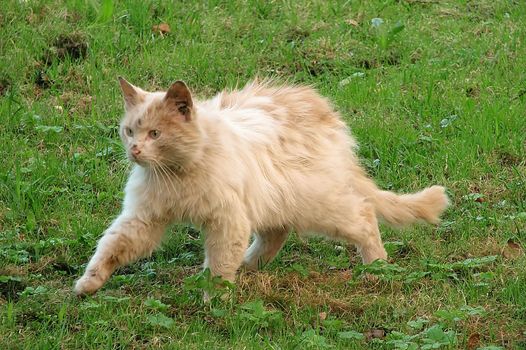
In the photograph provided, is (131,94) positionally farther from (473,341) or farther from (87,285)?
(473,341)

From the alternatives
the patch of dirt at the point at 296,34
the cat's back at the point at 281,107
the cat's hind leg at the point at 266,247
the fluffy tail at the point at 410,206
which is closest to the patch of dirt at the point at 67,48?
the patch of dirt at the point at 296,34

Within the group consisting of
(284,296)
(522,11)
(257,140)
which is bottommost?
(522,11)

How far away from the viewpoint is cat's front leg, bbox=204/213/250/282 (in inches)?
223

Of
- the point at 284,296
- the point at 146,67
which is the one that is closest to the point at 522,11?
the point at 146,67

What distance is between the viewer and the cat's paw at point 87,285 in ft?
18.0

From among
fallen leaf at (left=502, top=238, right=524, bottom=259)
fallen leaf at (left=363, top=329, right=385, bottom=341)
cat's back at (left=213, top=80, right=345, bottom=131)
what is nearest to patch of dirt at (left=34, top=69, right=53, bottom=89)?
cat's back at (left=213, top=80, right=345, bottom=131)

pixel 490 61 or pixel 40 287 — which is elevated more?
pixel 40 287

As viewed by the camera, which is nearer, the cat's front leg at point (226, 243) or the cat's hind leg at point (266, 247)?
the cat's front leg at point (226, 243)

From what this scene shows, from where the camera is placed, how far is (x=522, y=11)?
10000mm

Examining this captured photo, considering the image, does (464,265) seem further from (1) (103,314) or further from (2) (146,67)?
(2) (146,67)

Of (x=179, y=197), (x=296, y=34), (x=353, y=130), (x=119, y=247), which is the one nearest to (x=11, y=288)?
(x=119, y=247)

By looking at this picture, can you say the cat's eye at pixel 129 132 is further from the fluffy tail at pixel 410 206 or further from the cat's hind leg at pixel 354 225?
the fluffy tail at pixel 410 206

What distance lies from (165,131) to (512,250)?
229 centimetres

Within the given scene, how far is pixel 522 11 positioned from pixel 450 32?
2.78 feet
